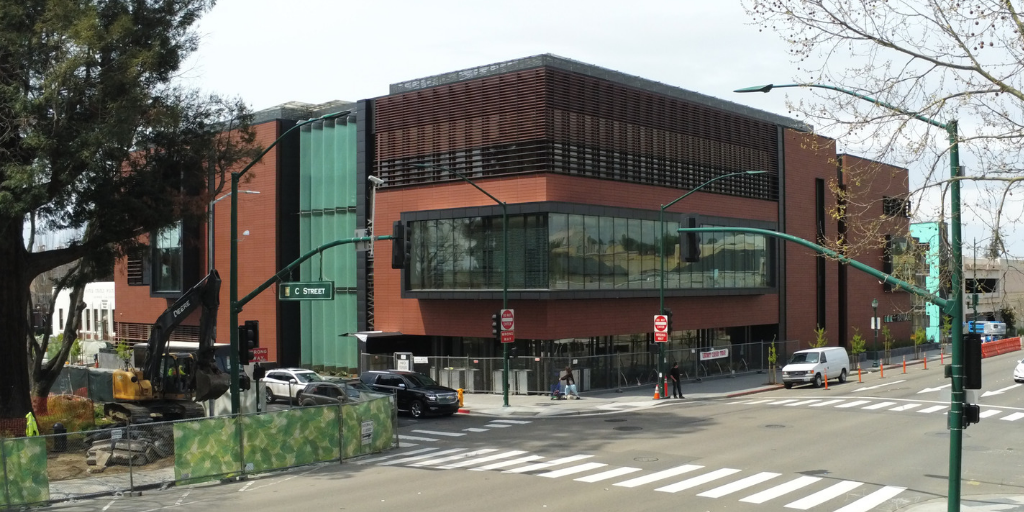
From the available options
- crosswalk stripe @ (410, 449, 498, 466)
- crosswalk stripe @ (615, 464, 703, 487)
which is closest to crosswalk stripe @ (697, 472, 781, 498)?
crosswalk stripe @ (615, 464, 703, 487)

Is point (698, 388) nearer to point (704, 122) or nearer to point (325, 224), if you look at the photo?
point (704, 122)

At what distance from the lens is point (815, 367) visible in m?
42.0

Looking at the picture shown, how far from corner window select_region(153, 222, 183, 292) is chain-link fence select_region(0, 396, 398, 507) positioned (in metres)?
32.9

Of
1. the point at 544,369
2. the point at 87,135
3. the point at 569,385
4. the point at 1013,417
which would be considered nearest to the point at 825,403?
the point at 1013,417

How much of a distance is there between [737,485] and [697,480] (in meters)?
0.92

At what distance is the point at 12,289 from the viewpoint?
26.2 meters

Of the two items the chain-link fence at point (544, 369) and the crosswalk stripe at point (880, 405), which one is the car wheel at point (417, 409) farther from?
the crosswalk stripe at point (880, 405)

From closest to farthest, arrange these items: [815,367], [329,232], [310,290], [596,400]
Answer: [310,290] → [596,400] → [815,367] → [329,232]

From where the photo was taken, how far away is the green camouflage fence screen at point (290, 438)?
20.3 m

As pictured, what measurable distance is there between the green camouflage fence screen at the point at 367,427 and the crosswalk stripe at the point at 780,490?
10338 millimetres

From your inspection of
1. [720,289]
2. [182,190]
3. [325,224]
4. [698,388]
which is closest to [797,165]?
[720,289]

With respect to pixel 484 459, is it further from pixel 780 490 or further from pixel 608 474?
pixel 780 490

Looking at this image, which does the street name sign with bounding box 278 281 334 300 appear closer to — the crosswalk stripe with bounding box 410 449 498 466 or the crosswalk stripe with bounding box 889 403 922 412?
the crosswalk stripe with bounding box 410 449 498 466

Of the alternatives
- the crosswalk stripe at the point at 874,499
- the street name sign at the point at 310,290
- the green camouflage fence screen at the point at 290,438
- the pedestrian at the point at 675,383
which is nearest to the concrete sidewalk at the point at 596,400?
the pedestrian at the point at 675,383
